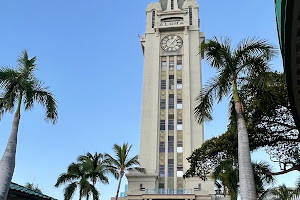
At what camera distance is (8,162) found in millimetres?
12688

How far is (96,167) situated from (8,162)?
1965 centimetres

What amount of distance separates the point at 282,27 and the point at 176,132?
41323 mm

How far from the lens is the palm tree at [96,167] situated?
3030cm

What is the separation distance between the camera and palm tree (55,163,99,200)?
29.4 meters

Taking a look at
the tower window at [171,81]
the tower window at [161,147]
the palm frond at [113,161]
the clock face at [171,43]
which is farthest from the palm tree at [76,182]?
the clock face at [171,43]

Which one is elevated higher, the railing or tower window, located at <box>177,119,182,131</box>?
tower window, located at <box>177,119,182,131</box>

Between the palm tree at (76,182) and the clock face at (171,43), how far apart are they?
31395 mm

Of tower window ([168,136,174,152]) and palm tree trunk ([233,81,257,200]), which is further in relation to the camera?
tower window ([168,136,174,152])

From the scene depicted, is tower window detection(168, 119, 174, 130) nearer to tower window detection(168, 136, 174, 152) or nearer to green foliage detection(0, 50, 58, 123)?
tower window detection(168, 136, 174, 152)

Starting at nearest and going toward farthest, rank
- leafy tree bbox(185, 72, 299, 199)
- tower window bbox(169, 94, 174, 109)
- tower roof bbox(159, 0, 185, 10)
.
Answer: leafy tree bbox(185, 72, 299, 199) < tower window bbox(169, 94, 174, 109) < tower roof bbox(159, 0, 185, 10)

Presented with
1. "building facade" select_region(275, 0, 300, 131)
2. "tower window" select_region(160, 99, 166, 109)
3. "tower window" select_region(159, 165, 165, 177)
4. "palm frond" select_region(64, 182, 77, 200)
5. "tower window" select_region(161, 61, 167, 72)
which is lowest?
"palm frond" select_region(64, 182, 77, 200)

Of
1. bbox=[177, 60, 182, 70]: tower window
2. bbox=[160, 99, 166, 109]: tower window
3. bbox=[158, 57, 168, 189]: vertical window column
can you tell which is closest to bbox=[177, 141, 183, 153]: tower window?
bbox=[158, 57, 168, 189]: vertical window column

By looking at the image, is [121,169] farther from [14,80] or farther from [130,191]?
[14,80]

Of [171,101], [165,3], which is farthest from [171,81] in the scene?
[165,3]
